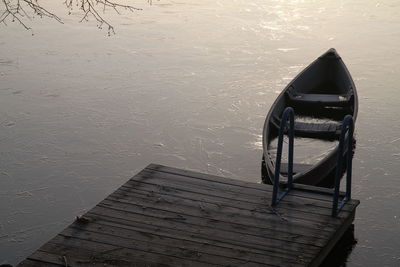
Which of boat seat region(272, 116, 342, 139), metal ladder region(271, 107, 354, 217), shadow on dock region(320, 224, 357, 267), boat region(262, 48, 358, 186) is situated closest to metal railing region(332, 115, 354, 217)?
metal ladder region(271, 107, 354, 217)

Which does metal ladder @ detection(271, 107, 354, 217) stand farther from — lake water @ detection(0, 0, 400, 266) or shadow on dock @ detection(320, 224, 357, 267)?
lake water @ detection(0, 0, 400, 266)

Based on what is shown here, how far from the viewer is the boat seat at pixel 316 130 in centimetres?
953

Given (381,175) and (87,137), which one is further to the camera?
(87,137)

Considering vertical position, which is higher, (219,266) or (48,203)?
(219,266)

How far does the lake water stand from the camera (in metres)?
8.52

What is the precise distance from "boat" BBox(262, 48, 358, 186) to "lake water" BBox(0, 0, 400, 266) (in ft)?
1.70

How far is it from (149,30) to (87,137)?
6.88m

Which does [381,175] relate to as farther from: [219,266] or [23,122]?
[23,122]

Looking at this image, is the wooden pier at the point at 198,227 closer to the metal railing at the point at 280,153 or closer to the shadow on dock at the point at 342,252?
the metal railing at the point at 280,153

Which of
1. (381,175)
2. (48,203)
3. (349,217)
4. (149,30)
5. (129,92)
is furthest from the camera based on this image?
(149,30)

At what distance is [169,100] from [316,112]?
2.78 meters

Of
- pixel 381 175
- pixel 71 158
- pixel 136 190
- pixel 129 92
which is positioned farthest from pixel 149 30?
pixel 136 190

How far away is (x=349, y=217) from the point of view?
22.1 ft

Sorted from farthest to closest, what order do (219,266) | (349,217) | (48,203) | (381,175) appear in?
(381,175)
(48,203)
(349,217)
(219,266)
